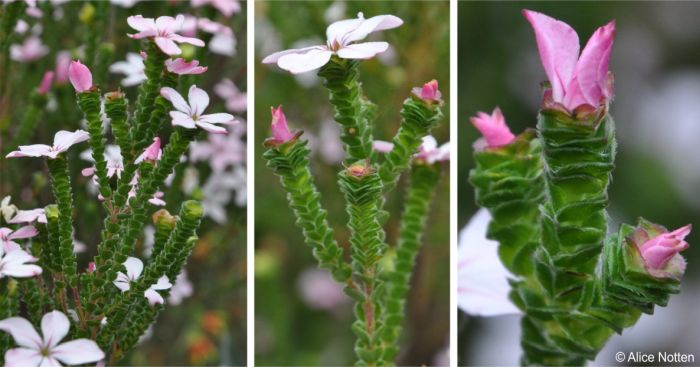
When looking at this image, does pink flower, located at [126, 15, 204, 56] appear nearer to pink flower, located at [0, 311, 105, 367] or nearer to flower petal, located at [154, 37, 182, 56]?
flower petal, located at [154, 37, 182, 56]

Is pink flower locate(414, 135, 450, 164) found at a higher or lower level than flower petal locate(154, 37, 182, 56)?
lower

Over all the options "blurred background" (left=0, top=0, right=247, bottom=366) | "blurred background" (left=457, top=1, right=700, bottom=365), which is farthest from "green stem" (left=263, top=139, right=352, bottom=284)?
"blurred background" (left=457, top=1, right=700, bottom=365)

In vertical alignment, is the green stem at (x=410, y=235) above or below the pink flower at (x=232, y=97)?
below

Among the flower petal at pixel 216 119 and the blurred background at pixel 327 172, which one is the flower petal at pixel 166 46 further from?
the blurred background at pixel 327 172

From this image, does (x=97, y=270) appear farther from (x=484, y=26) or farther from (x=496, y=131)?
(x=484, y=26)

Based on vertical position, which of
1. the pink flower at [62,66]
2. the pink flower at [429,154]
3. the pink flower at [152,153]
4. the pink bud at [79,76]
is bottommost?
the pink flower at [152,153]

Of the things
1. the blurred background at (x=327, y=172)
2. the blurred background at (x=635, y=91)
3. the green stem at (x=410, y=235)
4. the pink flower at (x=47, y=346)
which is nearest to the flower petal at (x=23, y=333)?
the pink flower at (x=47, y=346)

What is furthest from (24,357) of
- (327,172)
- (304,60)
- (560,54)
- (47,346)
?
(327,172)
